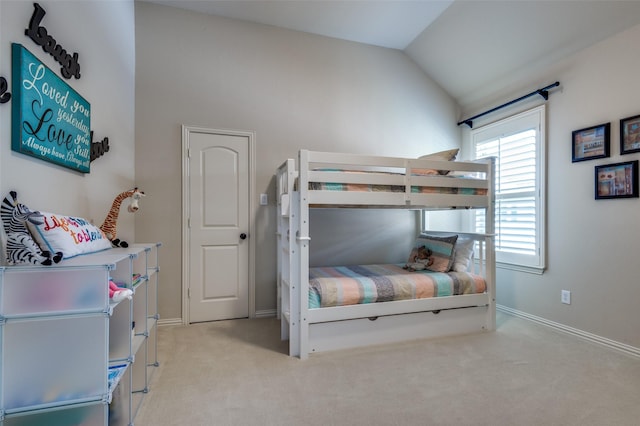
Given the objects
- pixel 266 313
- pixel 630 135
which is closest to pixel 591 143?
pixel 630 135

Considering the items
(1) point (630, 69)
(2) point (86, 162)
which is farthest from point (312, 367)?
(1) point (630, 69)

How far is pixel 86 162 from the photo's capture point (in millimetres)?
1957

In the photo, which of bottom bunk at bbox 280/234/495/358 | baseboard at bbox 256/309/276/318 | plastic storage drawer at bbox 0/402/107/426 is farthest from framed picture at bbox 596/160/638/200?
plastic storage drawer at bbox 0/402/107/426

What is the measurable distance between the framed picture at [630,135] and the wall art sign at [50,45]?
12.5ft

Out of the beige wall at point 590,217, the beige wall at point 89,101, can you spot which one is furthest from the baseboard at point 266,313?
the beige wall at point 590,217

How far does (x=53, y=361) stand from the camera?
1142 mm

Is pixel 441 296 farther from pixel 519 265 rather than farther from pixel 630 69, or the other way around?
pixel 630 69

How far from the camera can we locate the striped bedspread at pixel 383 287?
2.31 meters

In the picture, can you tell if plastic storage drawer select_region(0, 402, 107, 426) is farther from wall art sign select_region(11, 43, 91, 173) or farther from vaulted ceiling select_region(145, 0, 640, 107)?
vaulted ceiling select_region(145, 0, 640, 107)

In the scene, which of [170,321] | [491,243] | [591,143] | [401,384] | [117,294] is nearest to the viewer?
[117,294]

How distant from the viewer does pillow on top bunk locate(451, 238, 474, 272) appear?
2.93 meters

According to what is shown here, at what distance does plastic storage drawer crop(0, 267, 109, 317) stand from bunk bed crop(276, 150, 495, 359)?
1309 mm

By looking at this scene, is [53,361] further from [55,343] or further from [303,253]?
[303,253]

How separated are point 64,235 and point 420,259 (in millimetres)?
2803
